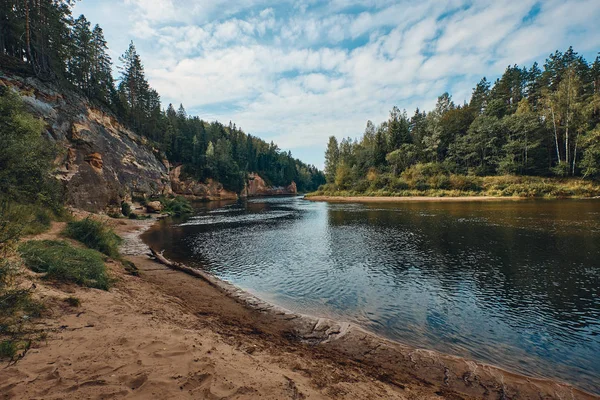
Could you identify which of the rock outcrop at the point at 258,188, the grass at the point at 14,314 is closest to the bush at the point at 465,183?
the grass at the point at 14,314

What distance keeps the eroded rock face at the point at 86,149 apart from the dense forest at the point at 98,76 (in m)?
3.49

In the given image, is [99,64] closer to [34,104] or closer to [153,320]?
[34,104]

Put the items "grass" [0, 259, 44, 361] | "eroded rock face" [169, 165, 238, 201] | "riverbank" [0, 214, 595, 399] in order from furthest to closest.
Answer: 1. "eroded rock face" [169, 165, 238, 201]
2. "grass" [0, 259, 44, 361]
3. "riverbank" [0, 214, 595, 399]

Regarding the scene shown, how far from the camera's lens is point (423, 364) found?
6352 millimetres

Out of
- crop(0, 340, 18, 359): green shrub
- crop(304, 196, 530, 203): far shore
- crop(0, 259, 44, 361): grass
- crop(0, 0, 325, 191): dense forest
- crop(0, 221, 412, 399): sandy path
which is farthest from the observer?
crop(304, 196, 530, 203): far shore

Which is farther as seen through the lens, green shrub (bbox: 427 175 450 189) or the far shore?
green shrub (bbox: 427 175 450 189)

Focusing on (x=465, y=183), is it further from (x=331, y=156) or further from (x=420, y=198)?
(x=331, y=156)

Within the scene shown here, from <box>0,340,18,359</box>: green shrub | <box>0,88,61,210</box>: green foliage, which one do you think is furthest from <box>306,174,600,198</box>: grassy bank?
<box>0,340,18,359</box>: green shrub

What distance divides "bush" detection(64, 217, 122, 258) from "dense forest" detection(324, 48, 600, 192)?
6695 cm

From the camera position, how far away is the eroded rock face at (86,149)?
29.4 m

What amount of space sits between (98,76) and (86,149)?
88.5 ft

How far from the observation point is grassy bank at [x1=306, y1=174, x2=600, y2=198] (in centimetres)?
4994

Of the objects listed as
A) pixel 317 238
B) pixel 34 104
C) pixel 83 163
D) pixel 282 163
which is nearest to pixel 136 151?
pixel 83 163

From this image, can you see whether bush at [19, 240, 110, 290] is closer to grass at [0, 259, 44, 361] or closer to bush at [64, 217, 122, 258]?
grass at [0, 259, 44, 361]
